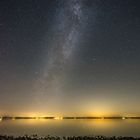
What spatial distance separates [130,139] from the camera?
51.2m

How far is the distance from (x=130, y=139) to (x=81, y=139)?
363 inches

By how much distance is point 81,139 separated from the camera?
51938mm

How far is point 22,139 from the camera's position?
1961 inches

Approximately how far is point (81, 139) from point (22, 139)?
11.1m

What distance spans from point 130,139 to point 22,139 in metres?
20.1

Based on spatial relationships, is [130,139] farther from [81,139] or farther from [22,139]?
[22,139]

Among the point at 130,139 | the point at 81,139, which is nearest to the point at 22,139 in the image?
the point at 81,139
